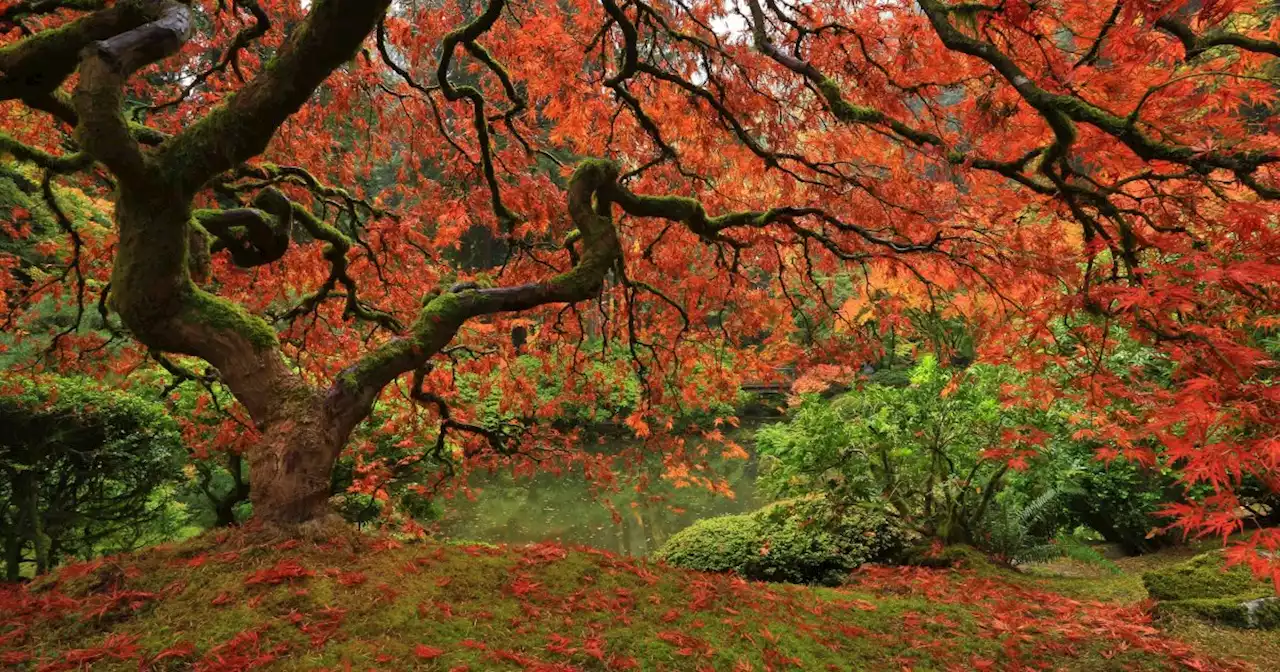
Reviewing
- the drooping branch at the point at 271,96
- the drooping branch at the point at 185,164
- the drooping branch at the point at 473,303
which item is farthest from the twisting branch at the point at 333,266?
the drooping branch at the point at 271,96

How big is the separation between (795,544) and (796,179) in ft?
11.0

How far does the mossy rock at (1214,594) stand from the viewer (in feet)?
Result: 12.2

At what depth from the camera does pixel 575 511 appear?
10.5m

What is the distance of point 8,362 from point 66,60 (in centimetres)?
507

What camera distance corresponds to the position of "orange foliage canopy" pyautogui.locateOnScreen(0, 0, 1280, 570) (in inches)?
90.2

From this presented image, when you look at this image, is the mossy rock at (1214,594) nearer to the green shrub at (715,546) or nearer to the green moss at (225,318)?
the green shrub at (715,546)

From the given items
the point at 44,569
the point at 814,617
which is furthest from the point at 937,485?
the point at 44,569

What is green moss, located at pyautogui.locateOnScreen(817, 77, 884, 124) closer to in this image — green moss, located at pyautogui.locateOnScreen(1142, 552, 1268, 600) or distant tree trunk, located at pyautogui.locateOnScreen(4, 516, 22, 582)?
green moss, located at pyautogui.locateOnScreen(1142, 552, 1268, 600)

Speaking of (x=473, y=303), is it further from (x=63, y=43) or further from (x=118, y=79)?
(x=63, y=43)

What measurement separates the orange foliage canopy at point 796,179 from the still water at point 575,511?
3087mm

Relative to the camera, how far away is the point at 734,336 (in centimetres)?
600

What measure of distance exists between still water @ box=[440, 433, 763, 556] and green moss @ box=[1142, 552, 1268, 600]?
16.5 feet

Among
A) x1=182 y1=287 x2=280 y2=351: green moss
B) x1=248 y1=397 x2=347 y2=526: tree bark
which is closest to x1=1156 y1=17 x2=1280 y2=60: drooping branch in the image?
x1=248 y1=397 x2=347 y2=526: tree bark

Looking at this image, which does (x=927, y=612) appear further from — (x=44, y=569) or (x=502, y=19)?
(x=44, y=569)
